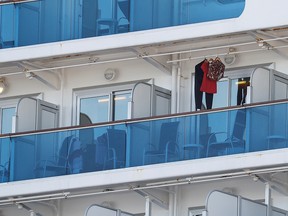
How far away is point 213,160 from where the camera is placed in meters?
39.3

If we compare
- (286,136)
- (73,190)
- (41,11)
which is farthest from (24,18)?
(286,136)

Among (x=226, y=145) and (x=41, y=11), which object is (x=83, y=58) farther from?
(x=226, y=145)

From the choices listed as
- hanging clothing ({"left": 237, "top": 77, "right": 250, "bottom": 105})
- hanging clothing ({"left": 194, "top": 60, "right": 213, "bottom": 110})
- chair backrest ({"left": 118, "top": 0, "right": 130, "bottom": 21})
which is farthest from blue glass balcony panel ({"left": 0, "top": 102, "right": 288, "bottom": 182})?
chair backrest ({"left": 118, "top": 0, "right": 130, "bottom": 21})

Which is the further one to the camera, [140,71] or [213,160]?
[140,71]

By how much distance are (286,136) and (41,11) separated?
229 inches

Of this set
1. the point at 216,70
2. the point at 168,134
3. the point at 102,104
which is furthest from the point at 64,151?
the point at 216,70

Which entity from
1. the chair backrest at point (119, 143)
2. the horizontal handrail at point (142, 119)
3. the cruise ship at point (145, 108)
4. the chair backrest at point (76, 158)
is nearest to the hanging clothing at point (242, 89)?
the cruise ship at point (145, 108)

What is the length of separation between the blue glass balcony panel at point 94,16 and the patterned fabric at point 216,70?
77 cm

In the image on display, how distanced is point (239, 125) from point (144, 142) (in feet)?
6.06

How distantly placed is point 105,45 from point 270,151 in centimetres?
397

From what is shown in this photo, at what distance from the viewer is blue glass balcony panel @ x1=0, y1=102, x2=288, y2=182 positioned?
1540 inches

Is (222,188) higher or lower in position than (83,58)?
lower

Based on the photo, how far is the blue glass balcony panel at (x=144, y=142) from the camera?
39.1 m

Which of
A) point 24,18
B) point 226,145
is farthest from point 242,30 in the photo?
point 24,18
